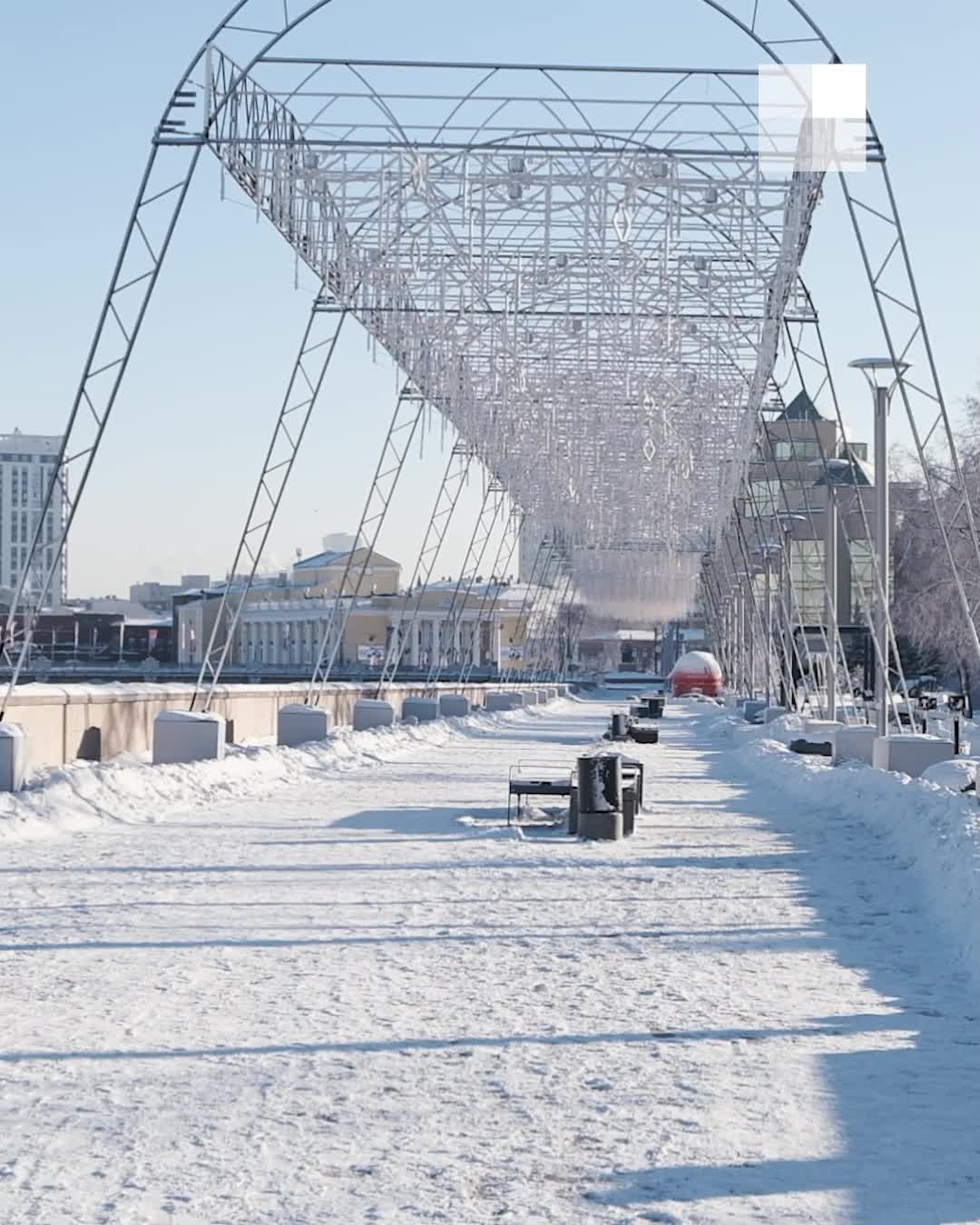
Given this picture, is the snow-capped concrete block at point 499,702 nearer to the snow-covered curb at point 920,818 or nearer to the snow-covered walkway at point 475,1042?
the snow-covered curb at point 920,818

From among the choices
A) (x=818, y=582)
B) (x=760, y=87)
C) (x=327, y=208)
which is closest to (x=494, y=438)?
(x=327, y=208)

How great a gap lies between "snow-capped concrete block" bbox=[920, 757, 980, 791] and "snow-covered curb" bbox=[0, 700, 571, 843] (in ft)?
25.9

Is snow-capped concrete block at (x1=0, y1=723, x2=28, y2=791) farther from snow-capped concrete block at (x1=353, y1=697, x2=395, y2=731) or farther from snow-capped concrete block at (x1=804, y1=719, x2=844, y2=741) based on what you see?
snow-capped concrete block at (x1=353, y1=697, x2=395, y2=731)

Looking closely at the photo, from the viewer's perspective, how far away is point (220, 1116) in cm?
666

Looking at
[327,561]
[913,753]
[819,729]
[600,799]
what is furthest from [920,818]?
[327,561]

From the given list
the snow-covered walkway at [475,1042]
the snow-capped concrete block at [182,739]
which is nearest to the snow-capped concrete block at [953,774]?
the snow-covered walkway at [475,1042]

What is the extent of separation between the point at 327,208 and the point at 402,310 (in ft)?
13.3

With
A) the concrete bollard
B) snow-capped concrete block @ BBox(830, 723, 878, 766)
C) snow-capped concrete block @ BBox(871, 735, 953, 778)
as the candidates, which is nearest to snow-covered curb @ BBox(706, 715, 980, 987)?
snow-capped concrete block @ BBox(830, 723, 878, 766)

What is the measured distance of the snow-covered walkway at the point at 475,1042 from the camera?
19.2 feet

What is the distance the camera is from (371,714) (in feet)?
140

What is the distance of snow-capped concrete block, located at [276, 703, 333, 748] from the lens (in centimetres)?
3422

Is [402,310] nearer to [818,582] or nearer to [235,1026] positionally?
[235,1026]

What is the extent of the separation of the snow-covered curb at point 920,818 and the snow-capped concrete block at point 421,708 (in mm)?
19462

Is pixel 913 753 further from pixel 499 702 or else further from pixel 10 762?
pixel 499 702
